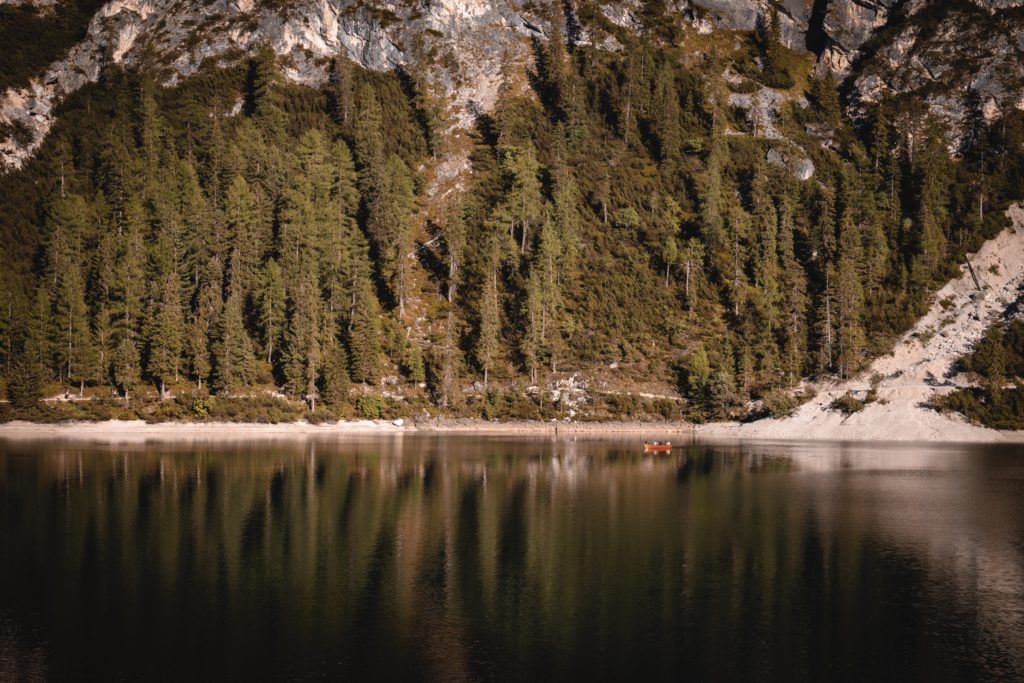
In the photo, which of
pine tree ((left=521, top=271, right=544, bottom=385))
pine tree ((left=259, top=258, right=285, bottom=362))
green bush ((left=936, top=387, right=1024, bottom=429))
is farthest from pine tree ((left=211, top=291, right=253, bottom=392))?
green bush ((left=936, top=387, right=1024, bottom=429))

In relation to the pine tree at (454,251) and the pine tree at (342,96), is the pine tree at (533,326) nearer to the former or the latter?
the pine tree at (454,251)

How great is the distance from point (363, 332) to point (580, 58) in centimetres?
9046

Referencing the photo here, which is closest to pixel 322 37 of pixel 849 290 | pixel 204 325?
pixel 204 325

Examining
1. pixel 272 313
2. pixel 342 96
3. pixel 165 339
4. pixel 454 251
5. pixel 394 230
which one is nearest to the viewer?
pixel 165 339

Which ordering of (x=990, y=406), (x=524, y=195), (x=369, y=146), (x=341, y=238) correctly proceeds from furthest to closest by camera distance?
(x=369, y=146) < (x=524, y=195) < (x=341, y=238) < (x=990, y=406)

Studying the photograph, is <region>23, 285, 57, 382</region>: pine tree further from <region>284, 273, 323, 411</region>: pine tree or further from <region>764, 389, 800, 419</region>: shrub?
<region>764, 389, 800, 419</region>: shrub

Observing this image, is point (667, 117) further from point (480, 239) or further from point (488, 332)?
point (488, 332)

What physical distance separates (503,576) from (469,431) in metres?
85.5

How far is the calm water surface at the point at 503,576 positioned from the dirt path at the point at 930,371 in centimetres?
4476

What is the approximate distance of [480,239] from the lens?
148125 millimetres

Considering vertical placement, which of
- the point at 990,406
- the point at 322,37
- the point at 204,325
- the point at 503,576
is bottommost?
the point at 503,576

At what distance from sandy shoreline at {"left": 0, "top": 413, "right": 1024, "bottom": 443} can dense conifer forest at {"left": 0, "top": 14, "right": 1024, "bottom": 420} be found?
101 inches

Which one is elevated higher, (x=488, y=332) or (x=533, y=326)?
(x=533, y=326)

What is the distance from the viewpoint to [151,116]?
15875 centimetres
